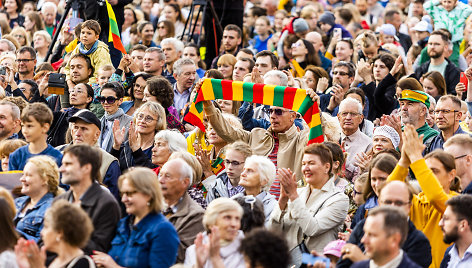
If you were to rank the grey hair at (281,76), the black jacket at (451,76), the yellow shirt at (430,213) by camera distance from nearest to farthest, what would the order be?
1. the yellow shirt at (430,213)
2. the grey hair at (281,76)
3. the black jacket at (451,76)

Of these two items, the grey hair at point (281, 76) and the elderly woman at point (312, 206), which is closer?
the elderly woman at point (312, 206)

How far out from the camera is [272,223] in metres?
7.10

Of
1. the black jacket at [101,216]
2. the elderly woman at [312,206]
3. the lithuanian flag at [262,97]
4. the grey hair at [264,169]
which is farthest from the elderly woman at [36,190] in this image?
the lithuanian flag at [262,97]

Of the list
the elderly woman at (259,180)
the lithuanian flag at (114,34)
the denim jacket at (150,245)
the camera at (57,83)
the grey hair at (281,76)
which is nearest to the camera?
the denim jacket at (150,245)

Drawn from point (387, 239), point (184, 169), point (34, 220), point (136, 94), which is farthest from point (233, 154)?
point (136, 94)

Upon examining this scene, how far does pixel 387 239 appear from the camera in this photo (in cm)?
551

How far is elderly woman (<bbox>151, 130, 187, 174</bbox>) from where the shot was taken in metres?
8.16

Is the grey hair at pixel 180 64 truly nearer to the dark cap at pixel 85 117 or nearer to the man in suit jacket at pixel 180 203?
the dark cap at pixel 85 117

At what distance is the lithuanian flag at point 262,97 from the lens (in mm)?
8564

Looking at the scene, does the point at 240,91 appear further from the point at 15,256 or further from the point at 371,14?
the point at 371,14

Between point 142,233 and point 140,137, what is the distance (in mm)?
2831

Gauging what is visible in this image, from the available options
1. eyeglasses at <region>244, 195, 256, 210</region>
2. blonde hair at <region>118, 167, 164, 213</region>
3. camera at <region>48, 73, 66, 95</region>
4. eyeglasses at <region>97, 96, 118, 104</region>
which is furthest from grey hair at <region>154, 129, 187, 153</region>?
camera at <region>48, 73, 66, 95</region>

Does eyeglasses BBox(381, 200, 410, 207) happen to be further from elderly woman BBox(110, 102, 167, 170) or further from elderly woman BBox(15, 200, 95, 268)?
elderly woman BBox(110, 102, 167, 170)

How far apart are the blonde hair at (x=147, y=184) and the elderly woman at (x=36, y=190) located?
0.90 metres
